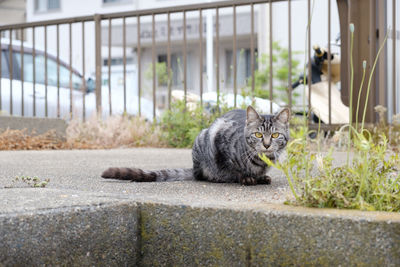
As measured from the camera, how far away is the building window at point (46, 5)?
19516 millimetres

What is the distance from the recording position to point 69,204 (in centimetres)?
161

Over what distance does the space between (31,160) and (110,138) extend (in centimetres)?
191

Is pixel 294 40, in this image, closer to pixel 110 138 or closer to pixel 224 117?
pixel 110 138

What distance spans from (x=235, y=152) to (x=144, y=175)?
0.48 m

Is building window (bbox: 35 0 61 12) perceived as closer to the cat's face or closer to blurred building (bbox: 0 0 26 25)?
blurred building (bbox: 0 0 26 25)

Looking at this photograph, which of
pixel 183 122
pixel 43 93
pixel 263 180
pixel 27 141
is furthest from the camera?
pixel 43 93

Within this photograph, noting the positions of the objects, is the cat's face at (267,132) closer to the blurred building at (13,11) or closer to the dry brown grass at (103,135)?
the dry brown grass at (103,135)

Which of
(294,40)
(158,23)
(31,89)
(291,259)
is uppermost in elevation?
(158,23)

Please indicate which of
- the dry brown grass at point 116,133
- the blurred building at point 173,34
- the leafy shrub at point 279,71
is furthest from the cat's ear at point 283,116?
the blurred building at point 173,34

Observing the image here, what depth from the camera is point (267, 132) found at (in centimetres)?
250

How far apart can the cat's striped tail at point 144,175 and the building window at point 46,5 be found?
1820 centimetres

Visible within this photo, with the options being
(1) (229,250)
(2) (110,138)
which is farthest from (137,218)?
(2) (110,138)

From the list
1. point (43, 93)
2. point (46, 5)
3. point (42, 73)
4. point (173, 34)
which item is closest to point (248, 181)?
point (43, 93)

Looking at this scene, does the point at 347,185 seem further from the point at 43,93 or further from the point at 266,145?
the point at 43,93
